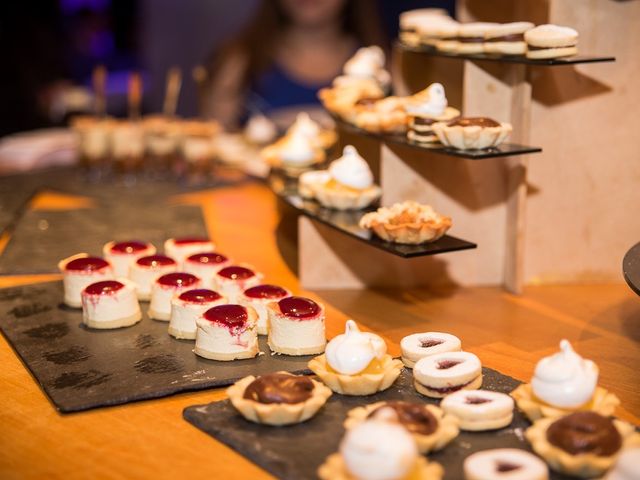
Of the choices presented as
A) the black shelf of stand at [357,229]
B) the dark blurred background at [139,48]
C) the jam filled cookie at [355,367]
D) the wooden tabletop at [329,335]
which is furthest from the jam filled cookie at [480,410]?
the dark blurred background at [139,48]

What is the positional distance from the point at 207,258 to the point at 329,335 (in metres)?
0.57

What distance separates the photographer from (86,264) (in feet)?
10.4

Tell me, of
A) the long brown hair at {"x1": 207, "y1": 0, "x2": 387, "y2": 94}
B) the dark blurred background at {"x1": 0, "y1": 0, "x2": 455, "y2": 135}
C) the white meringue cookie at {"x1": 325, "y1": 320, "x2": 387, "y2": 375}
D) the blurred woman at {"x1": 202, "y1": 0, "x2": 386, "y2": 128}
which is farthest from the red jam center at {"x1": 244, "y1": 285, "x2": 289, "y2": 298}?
the dark blurred background at {"x1": 0, "y1": 0, "x2": 455, "y2": 135}

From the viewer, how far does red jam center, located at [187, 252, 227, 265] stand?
127 inches

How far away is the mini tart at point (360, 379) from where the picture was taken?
2.39 metres

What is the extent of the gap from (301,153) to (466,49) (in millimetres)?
1051

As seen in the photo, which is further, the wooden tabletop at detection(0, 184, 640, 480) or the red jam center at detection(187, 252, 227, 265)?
the red jam center at detection(187, 252, 227, 265)

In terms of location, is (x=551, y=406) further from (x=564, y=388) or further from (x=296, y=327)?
(x=296, y=327)

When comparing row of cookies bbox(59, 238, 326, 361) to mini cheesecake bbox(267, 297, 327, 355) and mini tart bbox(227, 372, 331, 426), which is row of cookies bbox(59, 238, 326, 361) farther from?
mini tart bbox(227, 372, 331, 426)

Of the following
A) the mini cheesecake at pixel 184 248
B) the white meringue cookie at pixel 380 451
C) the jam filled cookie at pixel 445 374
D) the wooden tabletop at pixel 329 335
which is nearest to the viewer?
the white meringue cookie at pixel 380 451

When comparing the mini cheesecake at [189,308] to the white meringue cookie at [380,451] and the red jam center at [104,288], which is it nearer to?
the red jam center at [104,288]

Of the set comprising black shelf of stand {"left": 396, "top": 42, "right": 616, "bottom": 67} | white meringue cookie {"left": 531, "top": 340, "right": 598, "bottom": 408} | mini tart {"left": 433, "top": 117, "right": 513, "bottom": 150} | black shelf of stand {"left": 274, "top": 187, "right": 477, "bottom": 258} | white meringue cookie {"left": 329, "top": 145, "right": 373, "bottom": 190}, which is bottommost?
white meringue cookie {"left": 531, "top": 340, "right": 598, "bottom": 408}

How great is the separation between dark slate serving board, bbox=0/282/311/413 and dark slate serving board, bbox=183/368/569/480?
210 millimetres

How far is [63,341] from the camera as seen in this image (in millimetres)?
2893
